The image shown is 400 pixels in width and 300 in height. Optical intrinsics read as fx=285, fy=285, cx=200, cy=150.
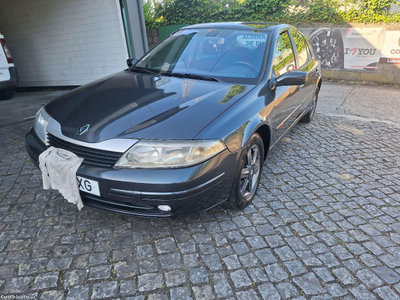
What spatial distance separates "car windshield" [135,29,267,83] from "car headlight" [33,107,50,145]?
124 centimetres

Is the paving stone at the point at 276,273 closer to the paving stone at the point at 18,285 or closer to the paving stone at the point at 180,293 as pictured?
the paving stone at the point at 180,293

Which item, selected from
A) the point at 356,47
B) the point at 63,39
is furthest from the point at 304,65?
the point at 63,39

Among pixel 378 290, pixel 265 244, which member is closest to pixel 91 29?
pixel 265 244

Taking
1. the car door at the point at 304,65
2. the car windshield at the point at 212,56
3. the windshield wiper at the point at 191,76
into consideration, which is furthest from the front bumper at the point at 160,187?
the car door at the point at 304,65

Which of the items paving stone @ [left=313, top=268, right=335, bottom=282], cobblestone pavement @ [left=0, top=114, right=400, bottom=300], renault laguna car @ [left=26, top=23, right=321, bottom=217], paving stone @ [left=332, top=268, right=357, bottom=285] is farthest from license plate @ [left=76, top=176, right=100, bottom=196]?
paving stone @ [left=332, top=268, right=357, bottom=285]

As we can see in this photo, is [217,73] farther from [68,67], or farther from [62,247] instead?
[68,67]

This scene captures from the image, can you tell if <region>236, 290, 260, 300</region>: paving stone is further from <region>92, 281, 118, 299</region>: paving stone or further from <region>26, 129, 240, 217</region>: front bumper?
<region>92, 281, 118, 299</region>: paving stone

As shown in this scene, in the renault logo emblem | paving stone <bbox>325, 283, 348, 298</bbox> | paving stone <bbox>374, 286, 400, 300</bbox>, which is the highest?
the renault logo emblem

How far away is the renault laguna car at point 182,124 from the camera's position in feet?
6.51

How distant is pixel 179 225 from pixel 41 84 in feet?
29.3

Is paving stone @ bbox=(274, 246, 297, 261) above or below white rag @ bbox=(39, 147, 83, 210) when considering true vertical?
below

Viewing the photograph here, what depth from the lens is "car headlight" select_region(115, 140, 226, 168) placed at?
198 cm

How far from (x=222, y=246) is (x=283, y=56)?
89.6 inches

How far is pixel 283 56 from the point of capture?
130 inches
